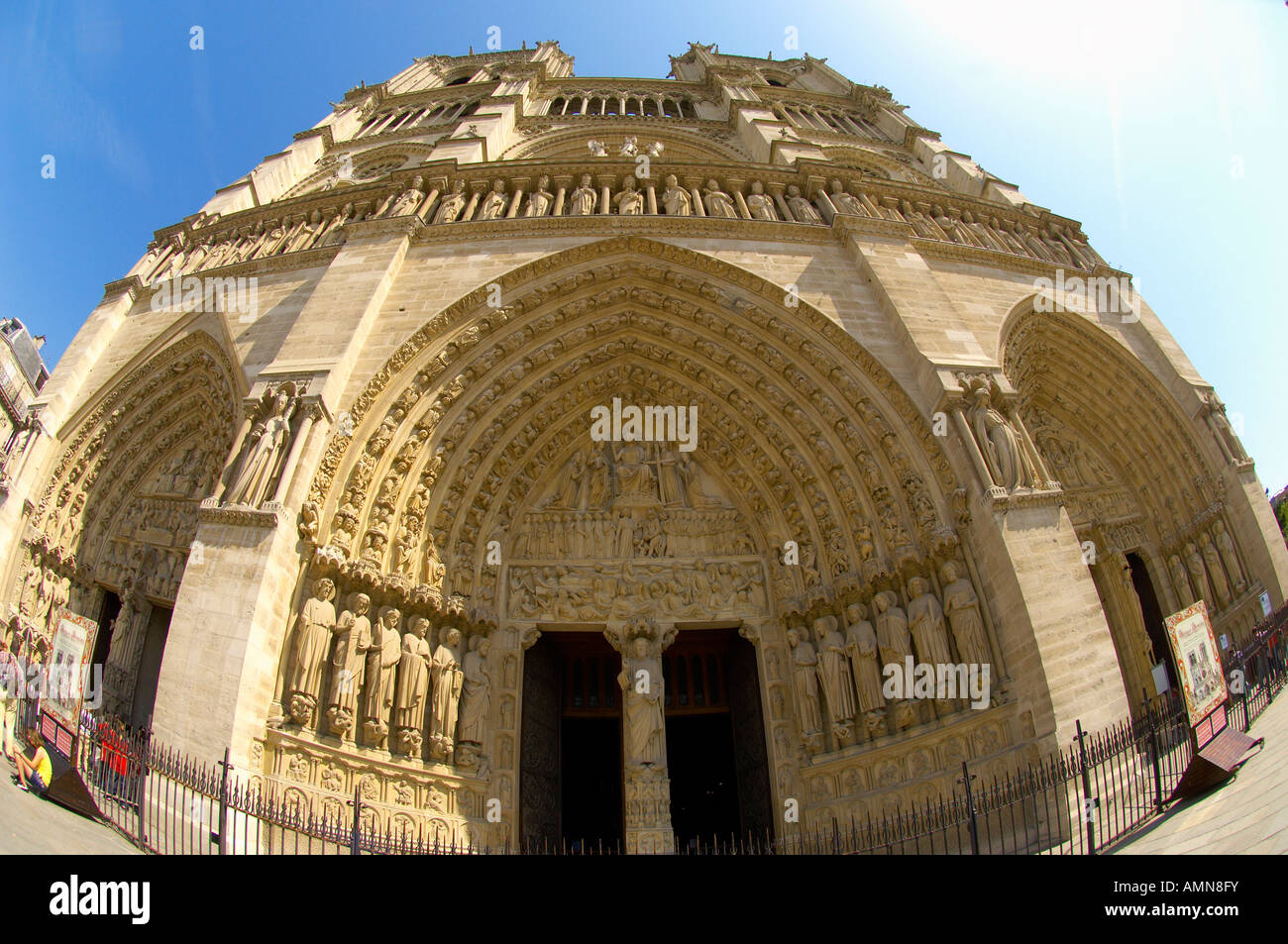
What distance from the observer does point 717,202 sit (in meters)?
11.7

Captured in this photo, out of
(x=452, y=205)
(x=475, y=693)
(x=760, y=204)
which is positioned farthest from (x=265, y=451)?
(x=760, y=204)

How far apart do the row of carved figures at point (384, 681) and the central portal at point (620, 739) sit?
1043 millimetres

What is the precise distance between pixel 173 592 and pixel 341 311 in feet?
14.0

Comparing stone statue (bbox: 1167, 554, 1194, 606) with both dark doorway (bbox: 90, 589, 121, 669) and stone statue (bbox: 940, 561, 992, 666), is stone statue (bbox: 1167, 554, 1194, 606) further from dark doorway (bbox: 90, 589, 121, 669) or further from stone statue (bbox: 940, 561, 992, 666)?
dark doorway (bbox: 90, 589, 121, 669)

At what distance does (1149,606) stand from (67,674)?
12719 millimetres

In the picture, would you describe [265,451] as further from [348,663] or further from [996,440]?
[996,440]

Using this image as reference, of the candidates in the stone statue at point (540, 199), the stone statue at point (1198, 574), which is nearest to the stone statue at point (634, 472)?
the stone statue at point (540, 199)

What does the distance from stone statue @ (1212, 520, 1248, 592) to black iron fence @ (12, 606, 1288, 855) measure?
2.61 meters

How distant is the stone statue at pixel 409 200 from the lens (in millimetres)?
11422

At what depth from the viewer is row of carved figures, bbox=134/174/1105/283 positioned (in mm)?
11555

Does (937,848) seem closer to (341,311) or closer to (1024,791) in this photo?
(1024,791)

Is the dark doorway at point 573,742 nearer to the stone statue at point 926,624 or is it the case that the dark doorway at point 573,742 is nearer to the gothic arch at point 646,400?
the gothic arch at point 646,400

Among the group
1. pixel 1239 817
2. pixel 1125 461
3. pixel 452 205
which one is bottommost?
pixel 1239 817
